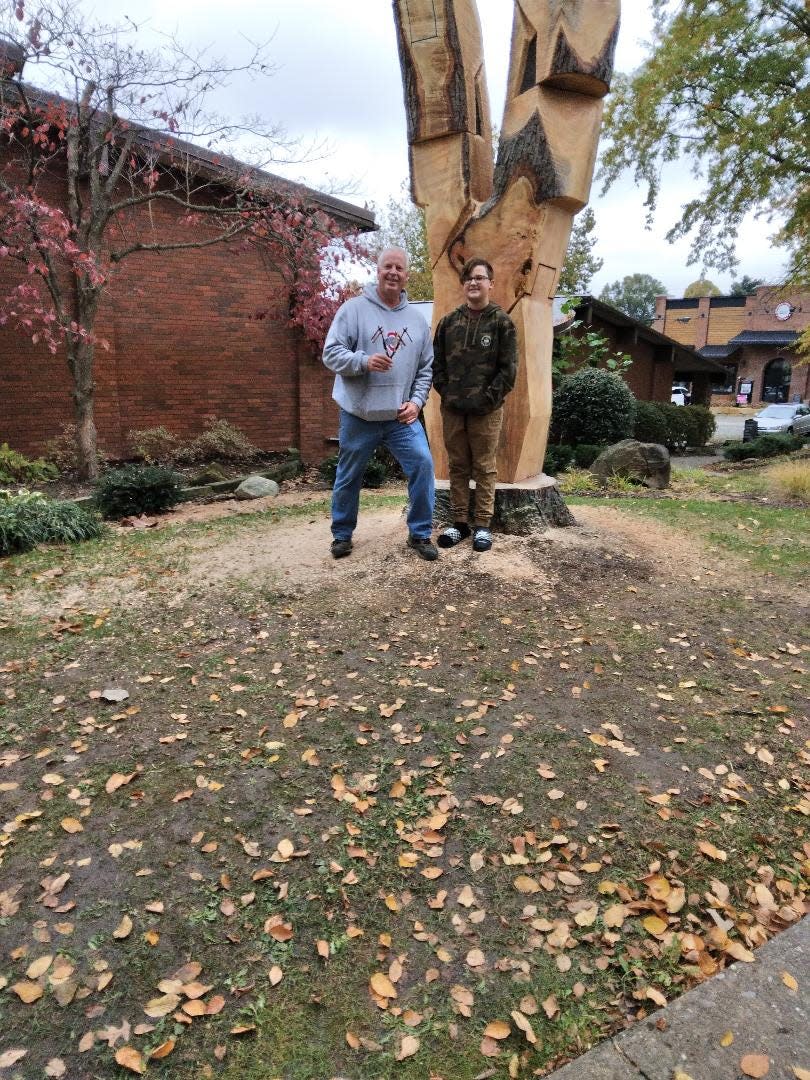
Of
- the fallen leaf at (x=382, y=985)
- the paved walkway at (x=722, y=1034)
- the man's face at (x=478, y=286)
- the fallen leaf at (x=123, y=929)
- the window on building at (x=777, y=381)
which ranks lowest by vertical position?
the fallen leaf at (x=382, y=985)

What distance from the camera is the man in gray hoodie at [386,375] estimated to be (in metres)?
4.46

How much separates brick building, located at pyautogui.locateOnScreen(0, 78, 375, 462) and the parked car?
1685 centimetres

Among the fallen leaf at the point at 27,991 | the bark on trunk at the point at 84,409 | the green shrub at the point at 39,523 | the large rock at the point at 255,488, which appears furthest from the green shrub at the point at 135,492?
the fallen leaf at the point at 27,991

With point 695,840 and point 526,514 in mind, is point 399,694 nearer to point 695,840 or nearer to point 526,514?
point 695,840

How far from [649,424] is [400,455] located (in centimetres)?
1461

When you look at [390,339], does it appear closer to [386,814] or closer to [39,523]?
[386,814]

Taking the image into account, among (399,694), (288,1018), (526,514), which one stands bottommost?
(288,1018)

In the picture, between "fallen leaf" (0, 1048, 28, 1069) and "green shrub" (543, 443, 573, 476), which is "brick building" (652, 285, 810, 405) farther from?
"fallen leaf" (0, 1048, 28, 1069)

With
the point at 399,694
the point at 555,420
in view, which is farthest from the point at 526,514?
the point at 555,420

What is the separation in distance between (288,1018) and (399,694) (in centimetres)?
163

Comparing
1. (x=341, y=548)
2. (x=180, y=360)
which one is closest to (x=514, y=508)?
(x=341, y=548)

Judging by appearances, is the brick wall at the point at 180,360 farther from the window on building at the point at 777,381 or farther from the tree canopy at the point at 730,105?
the window on building at the point at 777,381

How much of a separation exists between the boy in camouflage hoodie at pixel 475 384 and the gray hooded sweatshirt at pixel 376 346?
10.4 inches

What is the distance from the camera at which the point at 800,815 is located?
2662mm
